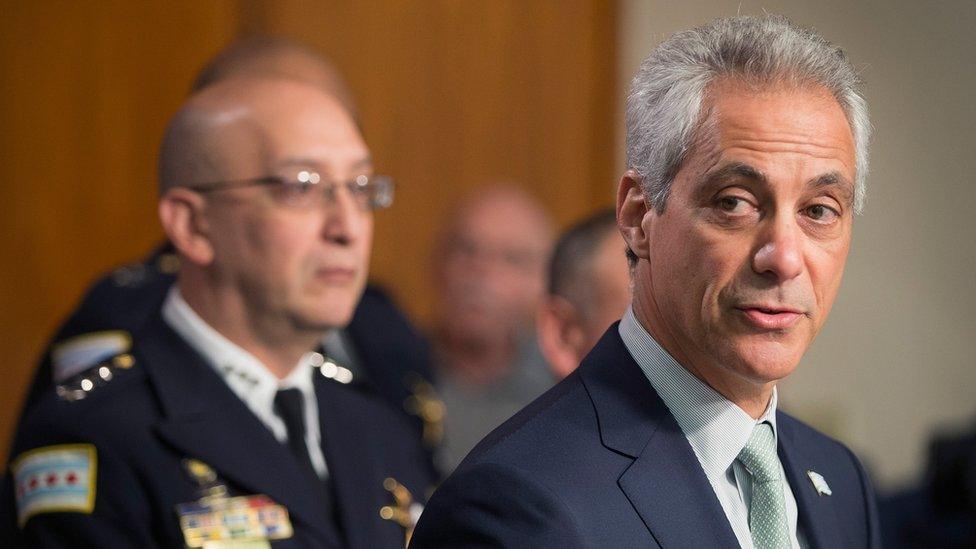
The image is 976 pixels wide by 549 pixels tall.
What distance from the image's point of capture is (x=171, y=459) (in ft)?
7.02

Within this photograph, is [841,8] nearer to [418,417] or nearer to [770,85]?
[418,417]

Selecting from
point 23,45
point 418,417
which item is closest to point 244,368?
point 418,417

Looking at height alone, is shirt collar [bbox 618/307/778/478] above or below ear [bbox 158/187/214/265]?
above

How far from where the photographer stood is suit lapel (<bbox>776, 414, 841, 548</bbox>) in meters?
1.71

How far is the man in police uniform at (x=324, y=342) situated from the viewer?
2.70m

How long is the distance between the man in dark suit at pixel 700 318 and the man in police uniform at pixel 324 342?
1142 mm

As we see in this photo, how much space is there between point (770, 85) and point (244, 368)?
1133 mm

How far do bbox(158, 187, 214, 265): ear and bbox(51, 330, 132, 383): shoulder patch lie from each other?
382 millimetres

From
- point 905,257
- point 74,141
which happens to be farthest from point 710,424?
point 905,257

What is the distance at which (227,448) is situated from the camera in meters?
2.19

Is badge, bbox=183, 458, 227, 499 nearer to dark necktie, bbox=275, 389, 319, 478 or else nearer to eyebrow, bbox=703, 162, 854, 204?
dark necktie, bbox=275, 389, 319, 478

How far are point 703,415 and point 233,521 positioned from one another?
0.89 metres

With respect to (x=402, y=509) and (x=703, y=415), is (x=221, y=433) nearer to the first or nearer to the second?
(x=402, y=509)

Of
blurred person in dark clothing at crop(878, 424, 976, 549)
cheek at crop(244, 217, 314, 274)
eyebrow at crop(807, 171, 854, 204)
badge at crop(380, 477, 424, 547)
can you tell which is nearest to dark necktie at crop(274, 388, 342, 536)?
badge at crop(380, 477, 424, 547)
